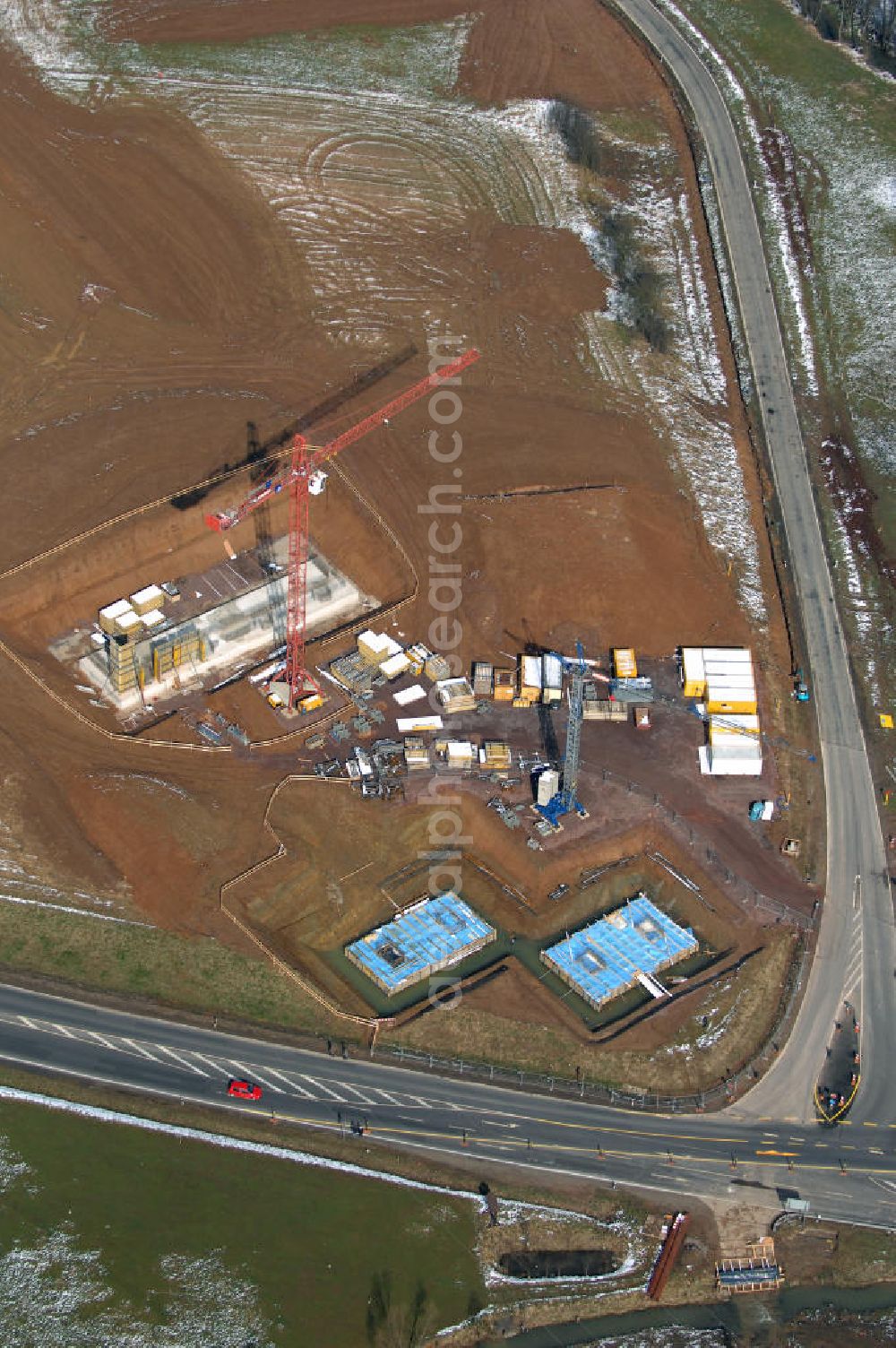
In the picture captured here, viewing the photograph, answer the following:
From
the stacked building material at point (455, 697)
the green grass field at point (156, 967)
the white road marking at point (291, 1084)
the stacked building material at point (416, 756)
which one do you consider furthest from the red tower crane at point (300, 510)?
the white road marking at point (291, 1084)

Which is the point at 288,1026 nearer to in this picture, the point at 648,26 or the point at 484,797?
the point at 484,797

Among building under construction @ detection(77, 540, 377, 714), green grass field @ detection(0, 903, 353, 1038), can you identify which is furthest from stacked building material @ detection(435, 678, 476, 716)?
green grass field @ detection(0, 903, 353, 1038)

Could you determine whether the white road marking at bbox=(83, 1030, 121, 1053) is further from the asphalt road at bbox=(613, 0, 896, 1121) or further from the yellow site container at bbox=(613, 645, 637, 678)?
the yellow site container at bbox=(613, 645, 637, 678)

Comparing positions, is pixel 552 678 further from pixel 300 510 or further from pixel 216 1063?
pixel 216 1063

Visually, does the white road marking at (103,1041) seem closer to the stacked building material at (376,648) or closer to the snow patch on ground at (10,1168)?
the snow patch on ground at (10,1168)

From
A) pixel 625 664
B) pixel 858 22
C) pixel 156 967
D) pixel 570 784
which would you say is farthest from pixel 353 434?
pixel 858 22

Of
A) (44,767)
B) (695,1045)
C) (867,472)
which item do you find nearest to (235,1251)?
(695,1045)
